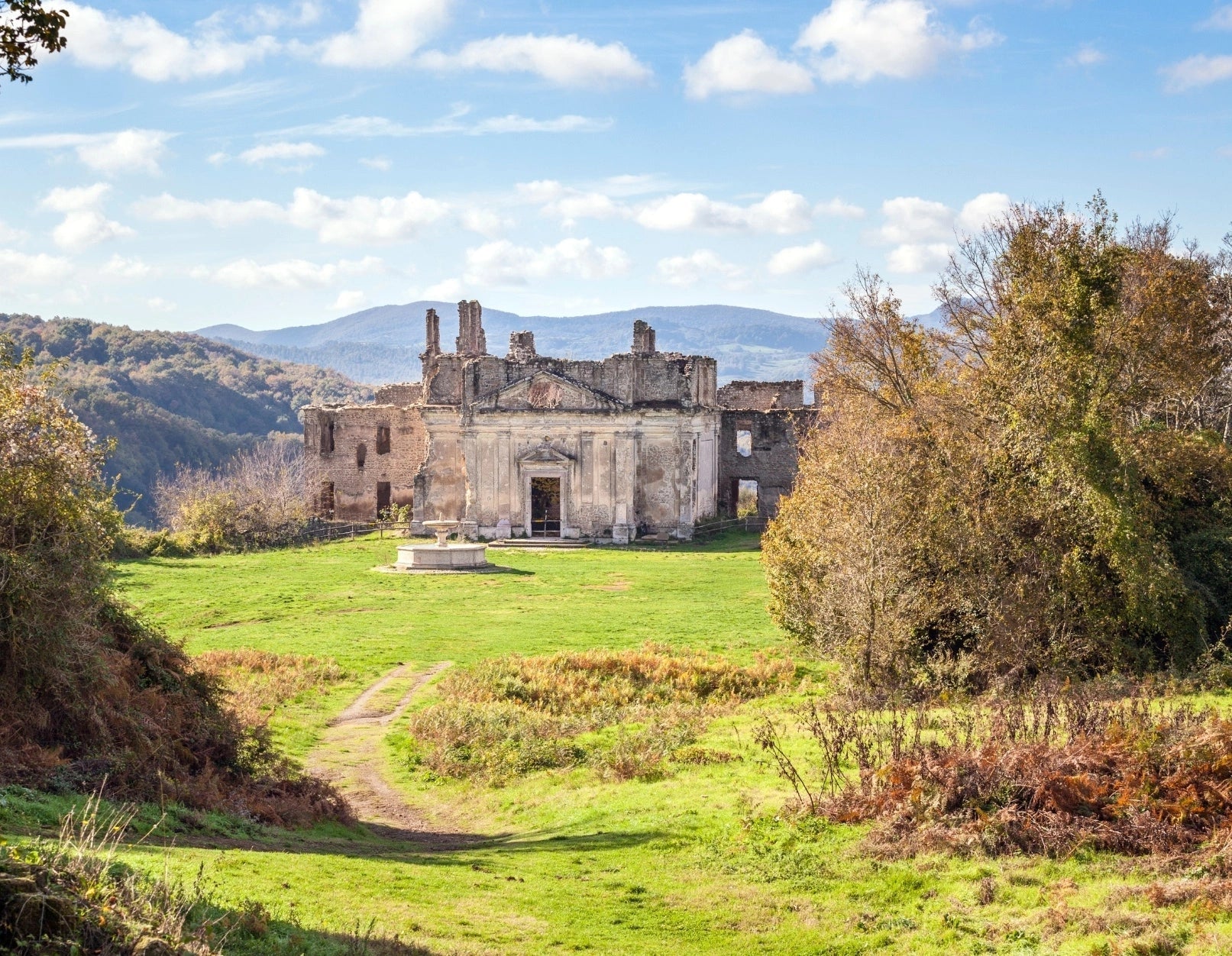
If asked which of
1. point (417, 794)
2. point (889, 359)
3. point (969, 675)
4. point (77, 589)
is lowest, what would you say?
point (417, 794)

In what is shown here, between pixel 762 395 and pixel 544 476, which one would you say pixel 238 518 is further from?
pixel 762 395

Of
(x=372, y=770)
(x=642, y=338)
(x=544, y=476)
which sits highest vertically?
(x=642, y=338)

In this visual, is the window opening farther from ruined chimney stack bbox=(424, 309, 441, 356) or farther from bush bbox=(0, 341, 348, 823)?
bush bbox=(0, 341, 348, 823)

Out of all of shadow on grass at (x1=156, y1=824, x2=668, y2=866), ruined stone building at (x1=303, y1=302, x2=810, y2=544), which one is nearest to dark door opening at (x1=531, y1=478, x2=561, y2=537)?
ruined stone building at (x1=303, y1=302, x2=810, y2=544)

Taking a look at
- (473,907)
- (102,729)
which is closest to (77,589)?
(102,729)

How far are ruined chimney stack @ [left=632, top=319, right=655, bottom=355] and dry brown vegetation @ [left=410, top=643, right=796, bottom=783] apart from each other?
85.4ft

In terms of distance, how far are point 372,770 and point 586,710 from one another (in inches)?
194

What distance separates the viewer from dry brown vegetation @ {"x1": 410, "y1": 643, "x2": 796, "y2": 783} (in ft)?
62.1

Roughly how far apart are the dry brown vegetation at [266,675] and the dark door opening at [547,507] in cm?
2490

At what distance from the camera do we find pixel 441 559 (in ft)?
132

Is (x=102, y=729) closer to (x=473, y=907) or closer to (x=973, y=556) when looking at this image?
(x=473, y=907)

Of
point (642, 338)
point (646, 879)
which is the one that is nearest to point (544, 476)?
point (642, 338)

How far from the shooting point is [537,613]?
31.6m

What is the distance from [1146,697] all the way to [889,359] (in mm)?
14166
